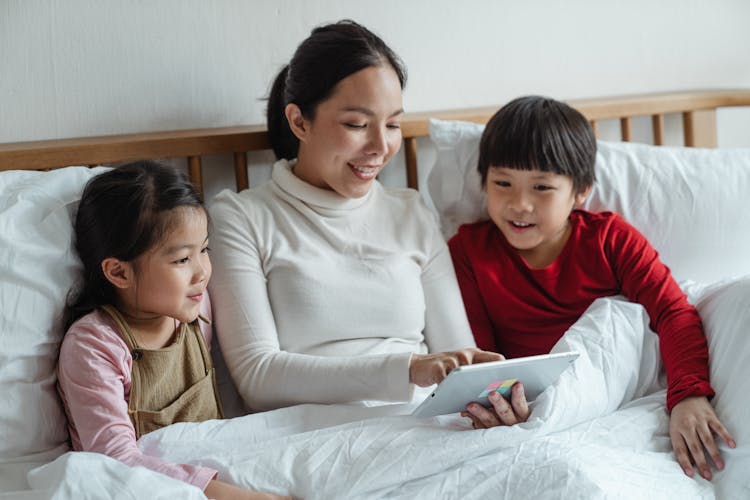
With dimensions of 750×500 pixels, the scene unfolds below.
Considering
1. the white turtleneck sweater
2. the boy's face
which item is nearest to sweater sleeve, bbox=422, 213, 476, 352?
the white turtleneck sweater

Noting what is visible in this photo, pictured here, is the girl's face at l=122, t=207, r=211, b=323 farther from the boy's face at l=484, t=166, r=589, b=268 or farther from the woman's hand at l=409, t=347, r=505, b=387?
the boy's face at l=484, t=166, r=589, b=268

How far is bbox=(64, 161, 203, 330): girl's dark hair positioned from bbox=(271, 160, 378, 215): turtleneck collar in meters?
0.21

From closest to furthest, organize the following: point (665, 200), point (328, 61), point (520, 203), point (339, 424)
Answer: point (339, 424), point (328, 61), point (520, 203), point (665, 200)

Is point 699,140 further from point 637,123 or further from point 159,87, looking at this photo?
point 159,87

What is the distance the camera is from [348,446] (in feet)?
3.58

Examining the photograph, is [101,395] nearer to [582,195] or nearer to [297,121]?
[297,121]

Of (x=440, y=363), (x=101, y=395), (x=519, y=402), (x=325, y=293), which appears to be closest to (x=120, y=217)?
(x=101, y=395)

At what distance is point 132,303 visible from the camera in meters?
1.18

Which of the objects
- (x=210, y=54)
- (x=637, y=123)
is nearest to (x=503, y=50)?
(x=637, y=123)

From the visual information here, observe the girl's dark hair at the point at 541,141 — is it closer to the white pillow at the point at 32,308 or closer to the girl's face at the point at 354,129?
the girl's face at the point at 354,129

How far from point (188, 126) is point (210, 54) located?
0.13m

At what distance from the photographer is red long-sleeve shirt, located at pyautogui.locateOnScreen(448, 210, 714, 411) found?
4.68 feet

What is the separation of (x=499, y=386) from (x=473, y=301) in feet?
1.33

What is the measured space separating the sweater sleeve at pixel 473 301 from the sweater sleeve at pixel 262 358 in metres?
0.31
